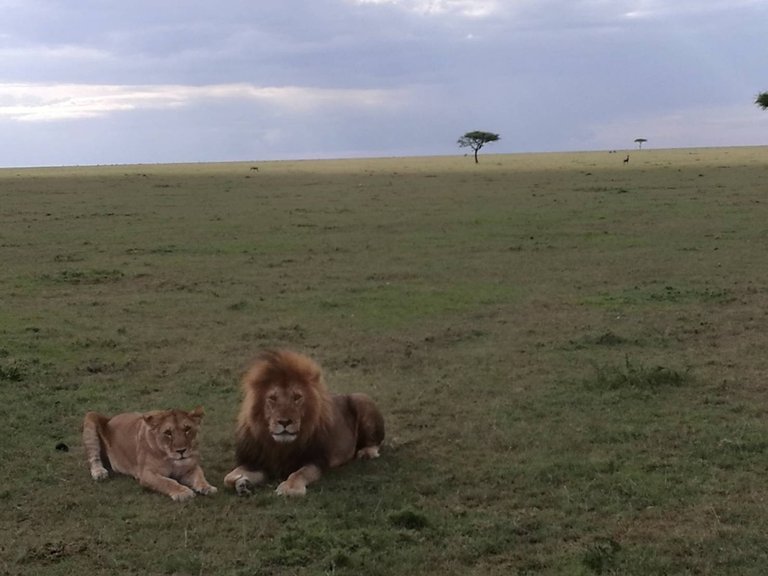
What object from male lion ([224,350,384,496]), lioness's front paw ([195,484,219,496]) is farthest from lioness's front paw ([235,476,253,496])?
lioness's front paw ([195,484,219,496])

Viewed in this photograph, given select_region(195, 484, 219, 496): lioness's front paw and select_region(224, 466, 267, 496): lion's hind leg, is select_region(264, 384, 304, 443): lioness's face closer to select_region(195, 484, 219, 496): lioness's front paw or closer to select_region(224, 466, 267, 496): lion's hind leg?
select_region(224, 466, 267, 496): lion's hind leg

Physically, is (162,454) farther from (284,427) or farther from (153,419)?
(284,427)

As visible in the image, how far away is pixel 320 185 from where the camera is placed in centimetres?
4125

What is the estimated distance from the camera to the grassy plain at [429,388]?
4859mm

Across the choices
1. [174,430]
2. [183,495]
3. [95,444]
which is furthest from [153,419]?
[95,444]

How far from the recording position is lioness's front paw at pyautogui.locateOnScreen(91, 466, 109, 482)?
5973 millimetres

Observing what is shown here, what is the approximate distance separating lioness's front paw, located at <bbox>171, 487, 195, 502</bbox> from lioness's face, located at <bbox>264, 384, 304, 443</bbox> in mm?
598

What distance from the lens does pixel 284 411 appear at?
217 inches

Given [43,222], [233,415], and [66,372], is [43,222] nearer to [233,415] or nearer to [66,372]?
[66,372]

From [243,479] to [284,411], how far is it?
1.70ft

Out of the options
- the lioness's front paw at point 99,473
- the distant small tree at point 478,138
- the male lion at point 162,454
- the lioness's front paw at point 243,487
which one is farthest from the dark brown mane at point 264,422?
the distant small tree at point 478,138

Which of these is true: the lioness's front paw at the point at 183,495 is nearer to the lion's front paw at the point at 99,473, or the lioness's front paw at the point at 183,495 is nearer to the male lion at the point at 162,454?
the male lion at the point at 162,454

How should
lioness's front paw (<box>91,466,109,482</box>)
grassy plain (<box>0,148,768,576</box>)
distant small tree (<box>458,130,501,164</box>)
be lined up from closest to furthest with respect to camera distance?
grassy plain (<box>0,148,768,576</box>) < lioness's front paw (<box>91,466,109,482</box>) < distant small tree (<box>458,130,501,164</box>)

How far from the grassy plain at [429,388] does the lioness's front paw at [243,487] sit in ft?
0.30
